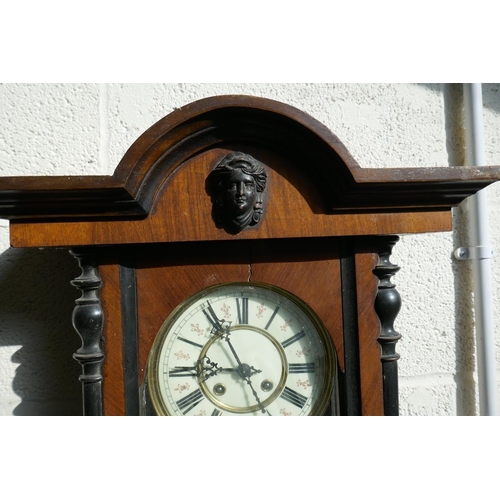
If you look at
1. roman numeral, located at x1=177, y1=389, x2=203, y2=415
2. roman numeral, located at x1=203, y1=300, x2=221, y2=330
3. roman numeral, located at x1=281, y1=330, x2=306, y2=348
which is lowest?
roman numeral, located at x1=177, y1=389, x2=203, y2=415

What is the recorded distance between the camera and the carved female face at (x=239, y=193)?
64cm

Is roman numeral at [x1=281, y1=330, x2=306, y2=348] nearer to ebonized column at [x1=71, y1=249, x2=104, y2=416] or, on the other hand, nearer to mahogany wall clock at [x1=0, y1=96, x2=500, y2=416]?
mahogany wall clock at [x1=0, y1=96, x2=500, y2=416]

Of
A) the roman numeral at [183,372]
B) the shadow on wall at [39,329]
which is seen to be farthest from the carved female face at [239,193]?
the shadow on wall at [39,329]

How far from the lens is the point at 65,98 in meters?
0.90

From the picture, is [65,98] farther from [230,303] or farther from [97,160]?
[230,303]

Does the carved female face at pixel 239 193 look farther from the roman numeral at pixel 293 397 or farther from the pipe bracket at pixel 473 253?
the pipe bracket at pixel 473 253

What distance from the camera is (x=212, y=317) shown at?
0.71m

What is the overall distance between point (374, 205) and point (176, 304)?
0.97 ft

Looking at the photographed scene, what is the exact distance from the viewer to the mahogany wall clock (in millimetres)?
633

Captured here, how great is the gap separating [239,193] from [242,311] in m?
0.17

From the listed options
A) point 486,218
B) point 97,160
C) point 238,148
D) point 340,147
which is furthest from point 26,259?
point 486,218

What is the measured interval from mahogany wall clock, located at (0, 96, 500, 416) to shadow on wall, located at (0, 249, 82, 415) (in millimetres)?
232

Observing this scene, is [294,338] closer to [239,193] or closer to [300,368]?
[300,368]

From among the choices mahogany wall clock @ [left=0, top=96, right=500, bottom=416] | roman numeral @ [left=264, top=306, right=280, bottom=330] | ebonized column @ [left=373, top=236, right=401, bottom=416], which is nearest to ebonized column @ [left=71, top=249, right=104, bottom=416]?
mahogany wall clock @ [left=0, top=96, right=500, bottom=416]
